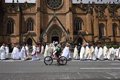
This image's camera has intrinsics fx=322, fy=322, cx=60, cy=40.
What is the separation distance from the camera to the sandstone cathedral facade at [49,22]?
61406 mm

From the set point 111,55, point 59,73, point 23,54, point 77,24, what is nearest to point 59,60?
point 59,73

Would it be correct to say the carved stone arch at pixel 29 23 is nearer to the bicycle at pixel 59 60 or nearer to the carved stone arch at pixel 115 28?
the carved stone arch at pixel 115 28

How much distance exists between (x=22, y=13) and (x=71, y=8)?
9.61 metres

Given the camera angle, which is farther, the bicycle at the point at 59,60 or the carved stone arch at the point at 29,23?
the carved stone arch at the point at 29,23

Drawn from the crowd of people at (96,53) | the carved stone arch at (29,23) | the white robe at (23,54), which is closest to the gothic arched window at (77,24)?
the carved stone arch at (29,23)

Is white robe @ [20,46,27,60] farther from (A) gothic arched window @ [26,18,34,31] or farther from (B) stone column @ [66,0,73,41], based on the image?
(A) gothic arched window @ [26,18,34,31]

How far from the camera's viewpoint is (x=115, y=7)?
226ft

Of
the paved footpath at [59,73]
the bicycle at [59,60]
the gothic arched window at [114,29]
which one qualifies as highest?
the gothic arched window at [114,29]

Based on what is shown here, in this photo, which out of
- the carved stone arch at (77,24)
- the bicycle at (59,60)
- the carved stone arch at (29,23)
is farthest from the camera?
the carved stone arch at (77,24)

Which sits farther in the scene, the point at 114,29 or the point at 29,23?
the point at 114,29

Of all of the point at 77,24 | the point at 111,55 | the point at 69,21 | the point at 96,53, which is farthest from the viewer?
the point at 77,24

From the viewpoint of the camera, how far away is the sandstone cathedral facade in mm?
61406

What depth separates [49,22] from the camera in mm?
61688

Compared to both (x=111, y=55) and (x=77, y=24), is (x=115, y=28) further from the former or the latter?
(x=111, y=55)
